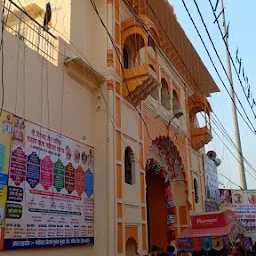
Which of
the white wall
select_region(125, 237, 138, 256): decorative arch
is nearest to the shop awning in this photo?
select_region(125, 237, 138, 256): decorative arch

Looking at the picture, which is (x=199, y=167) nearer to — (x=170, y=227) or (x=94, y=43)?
(x=170, y=227)

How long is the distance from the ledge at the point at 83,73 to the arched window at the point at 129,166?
189cm

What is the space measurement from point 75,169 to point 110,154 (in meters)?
1.00

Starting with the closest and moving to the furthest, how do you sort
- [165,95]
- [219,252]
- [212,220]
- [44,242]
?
[44,242], [219,252], [212,220], [165,95]

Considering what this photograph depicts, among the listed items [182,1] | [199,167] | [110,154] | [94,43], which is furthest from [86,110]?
[199,167]

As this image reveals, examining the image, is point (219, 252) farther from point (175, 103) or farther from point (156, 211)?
point (175, 103)

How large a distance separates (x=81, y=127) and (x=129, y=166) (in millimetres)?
2017

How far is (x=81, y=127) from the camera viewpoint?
863 cm

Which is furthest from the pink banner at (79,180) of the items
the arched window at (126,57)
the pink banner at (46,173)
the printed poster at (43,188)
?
the arched window at (126,57)

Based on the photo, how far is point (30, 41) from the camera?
26.4ft

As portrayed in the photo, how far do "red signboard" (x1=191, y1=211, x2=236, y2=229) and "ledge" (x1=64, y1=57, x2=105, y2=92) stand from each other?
424cm

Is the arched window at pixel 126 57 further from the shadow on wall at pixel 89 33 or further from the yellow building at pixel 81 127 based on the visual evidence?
the shadow on wall at pixel 89 33

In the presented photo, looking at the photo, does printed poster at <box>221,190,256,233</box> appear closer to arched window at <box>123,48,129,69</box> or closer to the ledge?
arched window at <box>123,48,129,69</box>

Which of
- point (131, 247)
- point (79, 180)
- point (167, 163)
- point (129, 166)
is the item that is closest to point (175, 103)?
point (167, 163)
